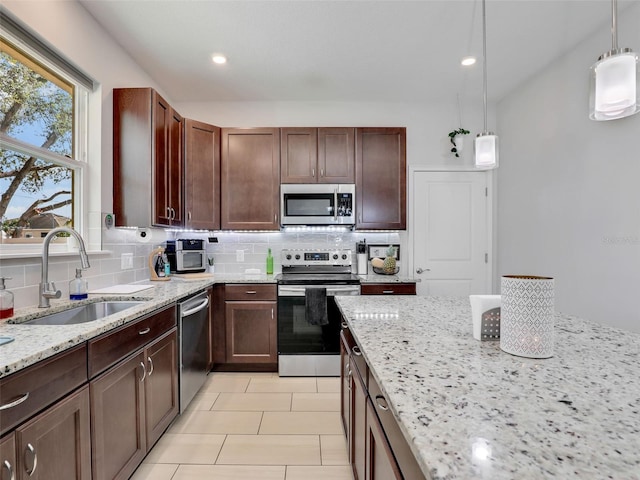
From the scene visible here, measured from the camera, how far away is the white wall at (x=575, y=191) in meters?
2.09

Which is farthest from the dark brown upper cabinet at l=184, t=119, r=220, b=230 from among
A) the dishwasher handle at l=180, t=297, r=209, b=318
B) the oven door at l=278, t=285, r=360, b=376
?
the oven door at l=278, t=285, r=360, b=376

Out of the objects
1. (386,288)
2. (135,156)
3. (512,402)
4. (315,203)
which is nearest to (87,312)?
(135,156)

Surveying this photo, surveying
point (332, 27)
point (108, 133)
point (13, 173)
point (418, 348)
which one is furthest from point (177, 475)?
point (332, 27)

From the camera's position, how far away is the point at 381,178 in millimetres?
3234

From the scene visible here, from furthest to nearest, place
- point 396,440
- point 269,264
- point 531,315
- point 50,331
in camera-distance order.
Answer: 1. point 269,264
2. point 50,331
3. point 531,315
4. point 396,440

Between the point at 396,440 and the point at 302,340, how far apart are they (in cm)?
218

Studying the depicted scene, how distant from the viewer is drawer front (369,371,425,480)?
0.66m

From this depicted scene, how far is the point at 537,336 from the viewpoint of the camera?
0.91 m

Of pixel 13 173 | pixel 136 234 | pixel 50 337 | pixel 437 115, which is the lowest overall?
pixel 50 337

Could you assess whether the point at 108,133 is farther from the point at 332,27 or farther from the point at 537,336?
the point at 537,336

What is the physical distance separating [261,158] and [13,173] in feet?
6.22

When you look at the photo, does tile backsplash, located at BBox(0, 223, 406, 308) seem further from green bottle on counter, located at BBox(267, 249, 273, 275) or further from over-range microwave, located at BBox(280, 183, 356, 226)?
over-range microwave, located at BBox(280, 183, 356, 226)

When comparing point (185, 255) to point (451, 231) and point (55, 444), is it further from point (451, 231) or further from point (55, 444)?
point (451, 231)

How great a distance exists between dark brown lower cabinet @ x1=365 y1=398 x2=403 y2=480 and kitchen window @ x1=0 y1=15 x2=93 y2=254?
194 centimetres
